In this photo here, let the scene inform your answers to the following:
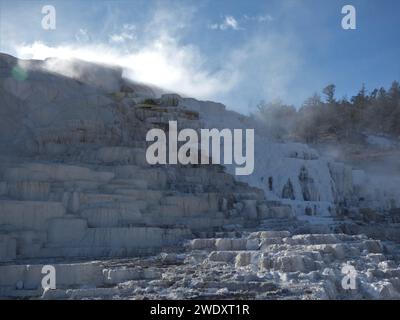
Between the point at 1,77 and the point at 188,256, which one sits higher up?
the point at 1,77

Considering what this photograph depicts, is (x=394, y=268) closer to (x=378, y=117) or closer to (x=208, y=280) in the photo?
(x=208, y=280)

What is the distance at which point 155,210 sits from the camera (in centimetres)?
1827

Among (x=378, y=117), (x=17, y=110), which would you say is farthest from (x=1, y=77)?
(x=378, y=117)

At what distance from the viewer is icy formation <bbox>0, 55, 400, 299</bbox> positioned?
11.7 metres

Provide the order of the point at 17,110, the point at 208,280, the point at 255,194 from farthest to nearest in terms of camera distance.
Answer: the point at 17,110, the point at 255,194, the point at 208,280

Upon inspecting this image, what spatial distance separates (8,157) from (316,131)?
1051 inches

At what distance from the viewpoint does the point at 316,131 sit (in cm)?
4153

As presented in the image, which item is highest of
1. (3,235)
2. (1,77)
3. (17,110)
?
(1,77)

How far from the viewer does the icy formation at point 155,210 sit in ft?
38.3

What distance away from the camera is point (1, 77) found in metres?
25.3

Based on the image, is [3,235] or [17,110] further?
[17,110]
